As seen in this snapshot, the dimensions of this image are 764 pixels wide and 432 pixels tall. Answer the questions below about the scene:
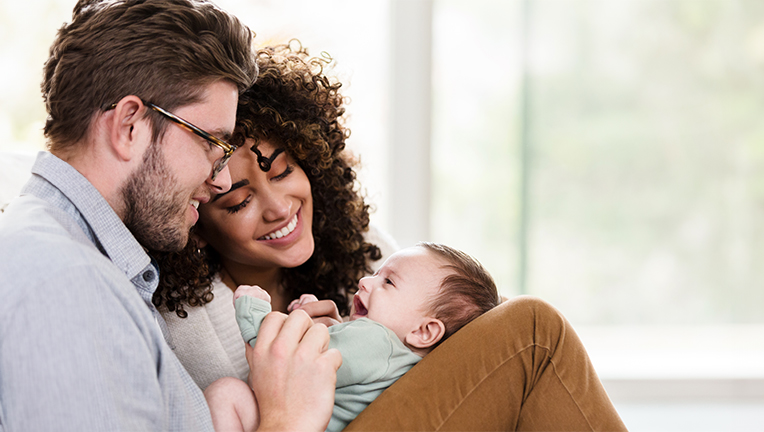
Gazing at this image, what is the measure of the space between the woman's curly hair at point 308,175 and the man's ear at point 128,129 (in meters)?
0.50

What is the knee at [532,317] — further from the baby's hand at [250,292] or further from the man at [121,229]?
the baby's hand at [250,292]

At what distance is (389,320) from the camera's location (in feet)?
5.08

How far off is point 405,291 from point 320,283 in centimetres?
69

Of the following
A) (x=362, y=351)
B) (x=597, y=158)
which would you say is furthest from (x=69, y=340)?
(x=597, y=158)

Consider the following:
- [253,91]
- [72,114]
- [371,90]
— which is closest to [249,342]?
[72,114]

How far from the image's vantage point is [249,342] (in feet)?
4.33

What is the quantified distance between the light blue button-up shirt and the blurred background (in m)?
2.09

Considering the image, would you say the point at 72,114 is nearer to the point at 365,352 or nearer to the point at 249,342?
the point at 249,342

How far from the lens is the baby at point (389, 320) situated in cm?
132

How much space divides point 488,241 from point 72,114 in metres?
2.42

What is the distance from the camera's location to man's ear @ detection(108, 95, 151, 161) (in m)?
1.15

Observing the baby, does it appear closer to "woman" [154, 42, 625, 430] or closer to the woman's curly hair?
"woman" [154, 42, 625, 430]

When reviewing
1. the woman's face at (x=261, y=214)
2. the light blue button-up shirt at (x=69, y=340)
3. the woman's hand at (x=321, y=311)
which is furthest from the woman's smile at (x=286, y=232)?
the light blue button-up shirt at (x=69, y=340)

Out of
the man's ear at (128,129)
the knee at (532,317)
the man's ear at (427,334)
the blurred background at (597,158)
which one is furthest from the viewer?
the blurred background at (597,158)
